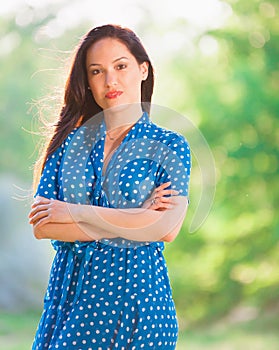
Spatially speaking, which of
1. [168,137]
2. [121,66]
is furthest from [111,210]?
[121,66]

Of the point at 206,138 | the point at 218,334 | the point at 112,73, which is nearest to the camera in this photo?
the point at 112,73

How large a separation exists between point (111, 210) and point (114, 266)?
4.7 inches

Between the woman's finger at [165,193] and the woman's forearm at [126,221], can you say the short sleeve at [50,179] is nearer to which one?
the woman's forearm at [126,221]

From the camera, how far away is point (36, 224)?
5.69 ft

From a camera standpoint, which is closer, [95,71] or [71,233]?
[71,233]

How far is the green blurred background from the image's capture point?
614cm

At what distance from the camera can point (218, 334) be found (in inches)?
274

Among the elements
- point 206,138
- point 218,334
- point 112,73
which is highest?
point 206,138

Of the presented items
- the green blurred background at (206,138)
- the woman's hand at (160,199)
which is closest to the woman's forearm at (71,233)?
the woman's hand at (160,199)

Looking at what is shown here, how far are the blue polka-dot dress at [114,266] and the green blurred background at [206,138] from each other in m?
4.19

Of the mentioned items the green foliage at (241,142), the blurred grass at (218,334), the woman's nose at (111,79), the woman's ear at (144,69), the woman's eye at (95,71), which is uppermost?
the green foliage at (241,142)

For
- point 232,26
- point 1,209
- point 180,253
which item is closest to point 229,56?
point 232,26

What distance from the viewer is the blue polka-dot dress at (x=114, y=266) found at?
5.51ft

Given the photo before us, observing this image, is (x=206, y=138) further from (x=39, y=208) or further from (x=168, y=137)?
(x=39, y=208)
